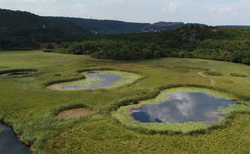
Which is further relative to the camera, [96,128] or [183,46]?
[183,46]

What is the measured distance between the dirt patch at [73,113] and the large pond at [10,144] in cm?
507

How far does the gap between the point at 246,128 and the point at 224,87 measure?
626 inches

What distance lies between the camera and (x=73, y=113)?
22.7 m

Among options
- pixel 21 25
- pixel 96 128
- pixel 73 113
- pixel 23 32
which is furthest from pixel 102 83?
pixel 21 25

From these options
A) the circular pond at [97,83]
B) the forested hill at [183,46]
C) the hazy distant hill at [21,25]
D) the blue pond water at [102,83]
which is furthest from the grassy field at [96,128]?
the hazy distant hill at [21,25]

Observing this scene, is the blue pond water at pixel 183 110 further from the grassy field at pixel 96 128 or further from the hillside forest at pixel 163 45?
the hillside forest at pixel 163 45

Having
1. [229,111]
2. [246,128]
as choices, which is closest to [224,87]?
[229,111]

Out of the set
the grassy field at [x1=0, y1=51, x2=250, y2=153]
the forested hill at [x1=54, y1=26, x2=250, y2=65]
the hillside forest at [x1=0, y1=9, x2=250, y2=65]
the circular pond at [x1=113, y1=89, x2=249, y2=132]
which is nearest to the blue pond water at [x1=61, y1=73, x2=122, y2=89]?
the grassy field at [x1=0, y1=51, x2=250, y2=153]

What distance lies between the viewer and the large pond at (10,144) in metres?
16.1

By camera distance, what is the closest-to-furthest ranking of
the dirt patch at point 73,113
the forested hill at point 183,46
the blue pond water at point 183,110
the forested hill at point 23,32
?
1. the dirt patch at point 73,113
2. the blue pond water at point 183,110
3. the forested hill at point 183,46
4. the forested hill at point 23,32

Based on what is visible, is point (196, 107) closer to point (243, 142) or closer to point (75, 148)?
point (243, 142)

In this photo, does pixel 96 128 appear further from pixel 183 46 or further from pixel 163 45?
pixel 183 46

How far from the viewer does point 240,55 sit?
64.4 meters

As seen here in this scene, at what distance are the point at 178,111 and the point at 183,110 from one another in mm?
898
